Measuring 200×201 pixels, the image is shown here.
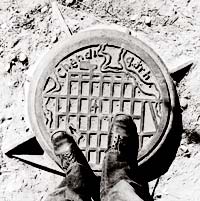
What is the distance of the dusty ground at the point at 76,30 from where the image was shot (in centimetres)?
279

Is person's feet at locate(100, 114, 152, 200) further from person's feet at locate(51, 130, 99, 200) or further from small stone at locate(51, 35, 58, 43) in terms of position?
small stone at locate(51, 35, 58, 43)

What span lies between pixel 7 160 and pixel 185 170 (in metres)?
1.04

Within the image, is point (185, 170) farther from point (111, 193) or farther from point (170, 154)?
point (111, 193)

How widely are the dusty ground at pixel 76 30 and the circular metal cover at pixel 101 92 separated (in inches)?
5.8

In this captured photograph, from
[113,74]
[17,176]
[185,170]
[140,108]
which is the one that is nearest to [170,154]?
[185,170]

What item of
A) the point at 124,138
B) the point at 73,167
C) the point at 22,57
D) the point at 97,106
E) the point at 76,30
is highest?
the point at 76,30

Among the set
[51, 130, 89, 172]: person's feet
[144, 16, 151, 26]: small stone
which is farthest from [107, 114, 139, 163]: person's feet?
[144, 16, 151, 26]: small stone

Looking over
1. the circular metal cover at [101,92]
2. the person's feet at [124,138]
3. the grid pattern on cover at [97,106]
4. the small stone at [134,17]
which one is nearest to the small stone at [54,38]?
the circular metal cover at [101,92]

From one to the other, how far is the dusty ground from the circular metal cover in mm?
148

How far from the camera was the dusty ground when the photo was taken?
2795 mm

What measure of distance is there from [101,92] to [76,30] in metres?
0.42

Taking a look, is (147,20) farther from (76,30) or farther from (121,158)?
(121,158)

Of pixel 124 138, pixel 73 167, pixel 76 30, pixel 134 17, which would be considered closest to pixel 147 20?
pixel 134 17

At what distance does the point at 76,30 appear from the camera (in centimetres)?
284
